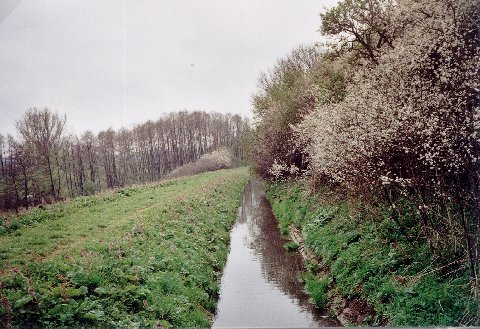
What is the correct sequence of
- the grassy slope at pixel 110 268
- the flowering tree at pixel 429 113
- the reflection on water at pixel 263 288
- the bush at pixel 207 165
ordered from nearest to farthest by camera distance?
the flowering tree at pixel 429 113, the grassy slope at pixel 110 268, the reflection on water at pixel 263 288, the bush at pixel 207 165

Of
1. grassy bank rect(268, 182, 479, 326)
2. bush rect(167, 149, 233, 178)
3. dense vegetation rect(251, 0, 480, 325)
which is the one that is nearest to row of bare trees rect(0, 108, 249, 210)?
bush rect(167, 149, 233, 178)

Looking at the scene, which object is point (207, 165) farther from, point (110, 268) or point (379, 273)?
point (379, 273)

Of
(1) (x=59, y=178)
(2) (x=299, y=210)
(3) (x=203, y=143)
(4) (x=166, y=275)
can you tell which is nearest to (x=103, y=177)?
(1) (x=59, y=178)

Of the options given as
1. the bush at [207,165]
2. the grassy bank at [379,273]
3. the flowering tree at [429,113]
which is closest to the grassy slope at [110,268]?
the grassy bank at [379,273]

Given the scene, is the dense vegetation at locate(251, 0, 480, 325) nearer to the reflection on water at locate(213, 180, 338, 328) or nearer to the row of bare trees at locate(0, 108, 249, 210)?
the reflection on water at locate(213, 180, 338, 328)

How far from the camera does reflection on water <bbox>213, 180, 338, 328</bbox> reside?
9.50 metres

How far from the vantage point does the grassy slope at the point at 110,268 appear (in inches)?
276

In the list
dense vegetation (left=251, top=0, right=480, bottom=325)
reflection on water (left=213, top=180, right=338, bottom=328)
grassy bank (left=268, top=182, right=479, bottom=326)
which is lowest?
reflection on water (left=213, top=180, right=338, bottom=328)

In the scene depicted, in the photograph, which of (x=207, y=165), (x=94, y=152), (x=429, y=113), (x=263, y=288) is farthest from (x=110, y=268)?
(x=94, y=152)

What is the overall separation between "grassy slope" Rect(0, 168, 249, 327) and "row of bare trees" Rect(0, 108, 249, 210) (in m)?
10.3

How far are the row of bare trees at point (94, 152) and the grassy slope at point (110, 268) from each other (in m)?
10.3

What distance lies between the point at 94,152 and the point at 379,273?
199 feet

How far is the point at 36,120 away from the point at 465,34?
27660 mm

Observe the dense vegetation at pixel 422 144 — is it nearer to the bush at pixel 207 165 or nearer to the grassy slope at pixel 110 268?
the grassy slope at pixel 110 268
